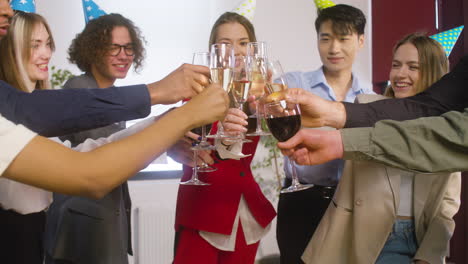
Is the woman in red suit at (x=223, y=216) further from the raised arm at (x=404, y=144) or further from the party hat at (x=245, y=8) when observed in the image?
the party hat at (x=245, y=8)

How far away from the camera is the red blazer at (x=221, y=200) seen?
177 centimetres

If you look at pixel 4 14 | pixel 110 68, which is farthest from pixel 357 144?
pixel 110 68

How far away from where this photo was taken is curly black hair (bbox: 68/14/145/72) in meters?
2.57

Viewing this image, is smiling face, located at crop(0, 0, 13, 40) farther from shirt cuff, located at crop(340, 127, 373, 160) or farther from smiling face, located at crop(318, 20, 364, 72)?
smiling face, located at crop(318, 20, 364, 72)

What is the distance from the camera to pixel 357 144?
135 centimetres

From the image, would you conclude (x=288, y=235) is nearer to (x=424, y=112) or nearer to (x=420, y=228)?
(x=420, y=228)

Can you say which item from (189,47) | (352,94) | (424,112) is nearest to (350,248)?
(424,112)

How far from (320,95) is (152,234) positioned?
227cm

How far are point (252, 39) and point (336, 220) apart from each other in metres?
1.02

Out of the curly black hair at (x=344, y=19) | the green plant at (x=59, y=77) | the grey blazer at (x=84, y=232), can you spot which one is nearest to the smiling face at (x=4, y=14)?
the grey blazer at (x=84, y=232)

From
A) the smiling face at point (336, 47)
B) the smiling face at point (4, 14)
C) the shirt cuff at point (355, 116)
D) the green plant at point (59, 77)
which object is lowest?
the shirt cuff at point (355, 116)

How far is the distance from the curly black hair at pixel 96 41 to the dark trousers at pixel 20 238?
128 centimetres

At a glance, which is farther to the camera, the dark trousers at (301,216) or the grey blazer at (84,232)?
the dark trousers at (301,216)

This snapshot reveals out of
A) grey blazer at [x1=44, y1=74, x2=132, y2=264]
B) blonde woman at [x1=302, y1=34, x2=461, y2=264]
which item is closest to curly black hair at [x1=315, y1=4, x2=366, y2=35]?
blonde woman at [x1=302, y1=34, x2=461, y2=264]
